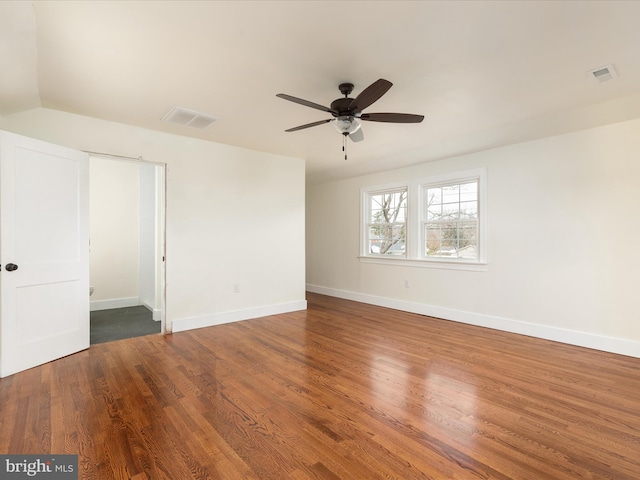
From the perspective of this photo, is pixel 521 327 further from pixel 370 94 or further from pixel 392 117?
pixel 370 94

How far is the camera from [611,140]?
3.53 m

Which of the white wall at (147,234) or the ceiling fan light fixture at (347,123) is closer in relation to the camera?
the ceiling fan light fixture at (347,123)

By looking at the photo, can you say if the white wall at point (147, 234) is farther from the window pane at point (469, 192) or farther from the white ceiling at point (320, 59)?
the window pane at point (469, 192)

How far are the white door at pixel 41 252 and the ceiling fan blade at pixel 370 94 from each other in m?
3.01

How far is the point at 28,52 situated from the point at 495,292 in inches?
214

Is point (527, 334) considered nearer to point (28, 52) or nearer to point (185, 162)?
point (185, 162)

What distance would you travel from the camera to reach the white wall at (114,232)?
565 centimetres

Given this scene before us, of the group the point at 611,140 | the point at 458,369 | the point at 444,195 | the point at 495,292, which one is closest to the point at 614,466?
the point at 458,369

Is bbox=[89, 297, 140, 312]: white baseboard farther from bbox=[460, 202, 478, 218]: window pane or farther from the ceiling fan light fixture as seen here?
bbox=[460, 202, 478, 218]: window pane

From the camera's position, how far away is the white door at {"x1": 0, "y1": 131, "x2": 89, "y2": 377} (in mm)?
2852

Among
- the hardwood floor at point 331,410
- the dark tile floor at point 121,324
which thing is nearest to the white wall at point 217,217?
the dark tile floor at point 121,324

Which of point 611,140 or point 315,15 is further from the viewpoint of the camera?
point 611,140

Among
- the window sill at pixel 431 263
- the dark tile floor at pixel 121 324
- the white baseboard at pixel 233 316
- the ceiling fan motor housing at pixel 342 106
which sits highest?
the ceiling fan motor housing at pixel 342 106

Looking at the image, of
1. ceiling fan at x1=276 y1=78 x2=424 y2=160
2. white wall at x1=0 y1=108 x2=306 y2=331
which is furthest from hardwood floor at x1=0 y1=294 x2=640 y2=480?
ceiling fan at x1=276 y1=78 x2=424 y2=160
